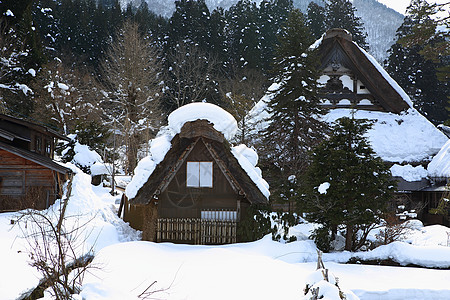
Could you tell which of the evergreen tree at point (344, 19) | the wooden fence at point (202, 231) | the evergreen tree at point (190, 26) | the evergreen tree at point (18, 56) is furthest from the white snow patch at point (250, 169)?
the evergreen tree at point (344, 19)

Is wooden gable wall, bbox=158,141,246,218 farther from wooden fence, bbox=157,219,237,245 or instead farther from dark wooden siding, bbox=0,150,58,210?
dark wooden siding, bbox=0,150,58,210

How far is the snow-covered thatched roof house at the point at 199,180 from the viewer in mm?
13633

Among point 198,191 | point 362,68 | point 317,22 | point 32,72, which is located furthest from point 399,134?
point 32,72

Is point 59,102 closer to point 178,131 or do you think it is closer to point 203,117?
point 178,131

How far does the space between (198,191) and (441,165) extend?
14.0 m

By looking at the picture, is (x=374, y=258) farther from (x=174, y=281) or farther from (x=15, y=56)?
(x=15, y=56)

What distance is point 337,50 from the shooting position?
25.0 m

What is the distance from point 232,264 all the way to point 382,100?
732 inches

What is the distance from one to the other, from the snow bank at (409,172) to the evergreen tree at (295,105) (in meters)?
6.14

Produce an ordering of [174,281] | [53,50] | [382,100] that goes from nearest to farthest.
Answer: [174,281] → [382,100] → [53,50]

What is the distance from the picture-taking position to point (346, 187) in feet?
40.2

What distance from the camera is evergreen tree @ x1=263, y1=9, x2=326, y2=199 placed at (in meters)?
18.1

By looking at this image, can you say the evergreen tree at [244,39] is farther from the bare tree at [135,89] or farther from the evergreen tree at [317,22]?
the bare tree at [135,89]

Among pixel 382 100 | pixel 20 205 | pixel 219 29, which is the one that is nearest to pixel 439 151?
pixel 382 100
